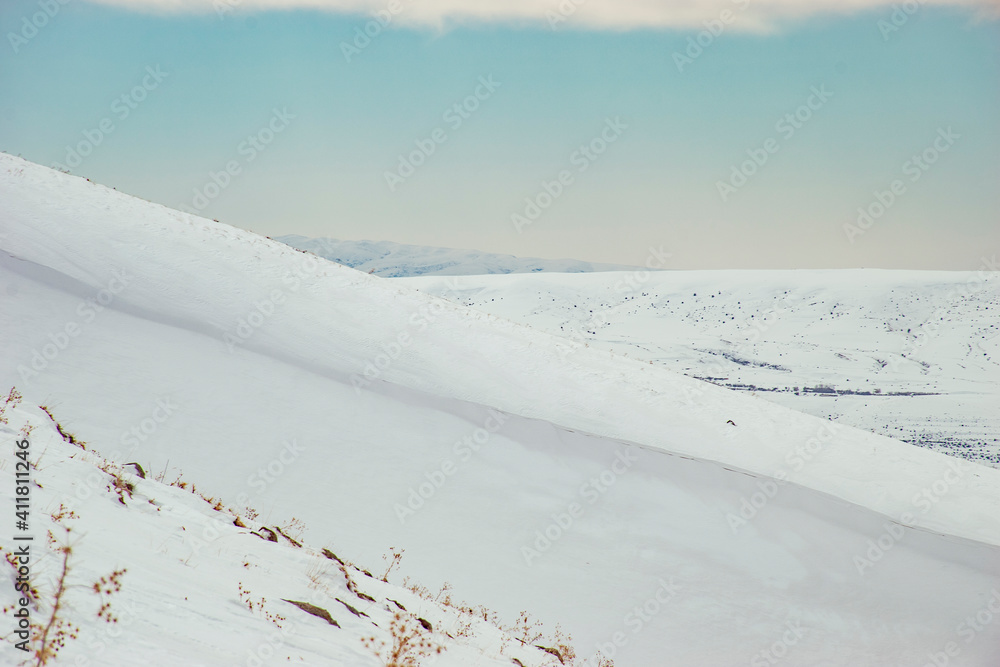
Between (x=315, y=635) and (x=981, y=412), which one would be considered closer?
(x=315, y=635)

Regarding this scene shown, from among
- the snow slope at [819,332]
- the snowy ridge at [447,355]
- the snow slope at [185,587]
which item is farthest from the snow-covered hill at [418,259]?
the snow slope at [185,587]

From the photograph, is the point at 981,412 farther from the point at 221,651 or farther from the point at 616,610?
the point at 221,651

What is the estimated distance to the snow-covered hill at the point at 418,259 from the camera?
545 ft

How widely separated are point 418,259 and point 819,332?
463ft

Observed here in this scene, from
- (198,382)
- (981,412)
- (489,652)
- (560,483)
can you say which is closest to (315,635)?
(489,652)

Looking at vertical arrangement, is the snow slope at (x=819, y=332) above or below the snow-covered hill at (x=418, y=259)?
below

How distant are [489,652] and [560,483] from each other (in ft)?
14.4

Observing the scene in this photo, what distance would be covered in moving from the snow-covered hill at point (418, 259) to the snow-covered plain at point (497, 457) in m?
147

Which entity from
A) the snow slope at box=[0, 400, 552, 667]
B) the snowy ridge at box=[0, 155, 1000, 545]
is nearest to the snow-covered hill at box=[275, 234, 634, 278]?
the snowy ridge at box=[0, 155, 1000, 545]

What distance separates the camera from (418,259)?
7057 inches

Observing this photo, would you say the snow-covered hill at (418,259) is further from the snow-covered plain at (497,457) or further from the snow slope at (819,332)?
the snow-covered plain at (497,457)

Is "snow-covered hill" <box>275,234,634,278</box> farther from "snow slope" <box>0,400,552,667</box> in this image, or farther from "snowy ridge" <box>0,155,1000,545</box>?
"snow slope" <box>0,400,552,667</box>

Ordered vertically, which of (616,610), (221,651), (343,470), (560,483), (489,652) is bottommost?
(221,651)

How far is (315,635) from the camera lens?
4.07m
